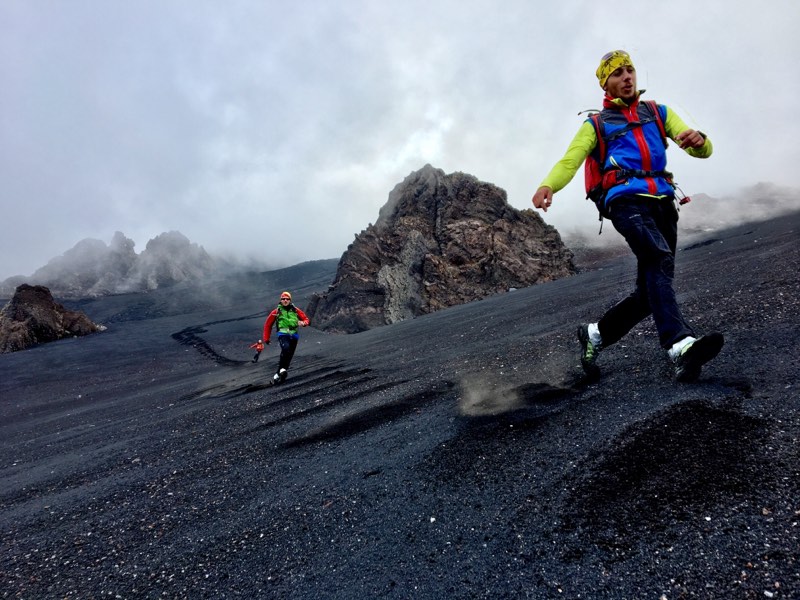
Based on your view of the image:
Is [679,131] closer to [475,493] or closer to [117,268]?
[475,493]

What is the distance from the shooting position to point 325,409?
226 inches

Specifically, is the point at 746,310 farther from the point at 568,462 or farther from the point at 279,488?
the point at 279,488

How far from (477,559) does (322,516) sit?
114 cm

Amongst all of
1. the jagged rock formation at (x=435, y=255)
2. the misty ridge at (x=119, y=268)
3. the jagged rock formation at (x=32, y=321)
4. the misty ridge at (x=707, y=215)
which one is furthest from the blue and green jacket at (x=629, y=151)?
the misty ridge at (x=119, y=268)

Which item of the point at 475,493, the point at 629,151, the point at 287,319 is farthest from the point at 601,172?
the point at 287,319

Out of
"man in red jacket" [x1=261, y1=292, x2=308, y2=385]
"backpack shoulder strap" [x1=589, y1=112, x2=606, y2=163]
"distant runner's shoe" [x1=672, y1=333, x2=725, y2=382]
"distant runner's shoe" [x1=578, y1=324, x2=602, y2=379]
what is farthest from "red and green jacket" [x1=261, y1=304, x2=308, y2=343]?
"distant runner's shoe" [x1=672, y1=333, x2=725, y2=382]

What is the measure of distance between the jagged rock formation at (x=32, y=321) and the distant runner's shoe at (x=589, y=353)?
4925cm

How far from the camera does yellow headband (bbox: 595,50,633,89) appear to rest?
338 centimetres

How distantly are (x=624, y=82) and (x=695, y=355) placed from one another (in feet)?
7.37

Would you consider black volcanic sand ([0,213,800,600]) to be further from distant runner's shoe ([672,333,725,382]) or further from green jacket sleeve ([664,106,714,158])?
green jacket sleeve ([664,106,714,158])

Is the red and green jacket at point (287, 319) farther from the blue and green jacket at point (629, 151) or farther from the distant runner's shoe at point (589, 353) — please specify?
the blue and green jacket at point (629, 151)

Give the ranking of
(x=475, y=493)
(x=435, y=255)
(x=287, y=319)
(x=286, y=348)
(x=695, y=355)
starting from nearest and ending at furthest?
(x=475, y=493) < (x=695, y=355) < (x=286, y=348) < (x=287, y=319) < (x=435, y=255)

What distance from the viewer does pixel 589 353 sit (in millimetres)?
3918

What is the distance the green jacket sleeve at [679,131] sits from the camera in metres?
3.27
